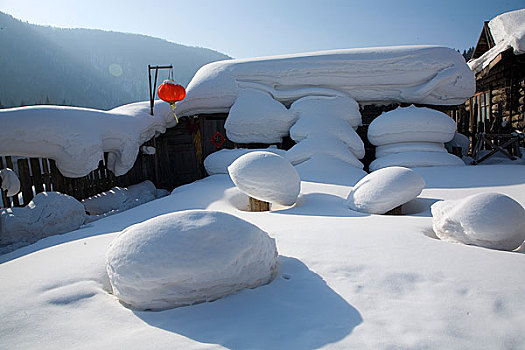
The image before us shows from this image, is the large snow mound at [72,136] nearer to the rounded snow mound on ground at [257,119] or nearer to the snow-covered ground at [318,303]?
the rounded snow mound on ground at [257,119]

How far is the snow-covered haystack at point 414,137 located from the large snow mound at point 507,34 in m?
3.49

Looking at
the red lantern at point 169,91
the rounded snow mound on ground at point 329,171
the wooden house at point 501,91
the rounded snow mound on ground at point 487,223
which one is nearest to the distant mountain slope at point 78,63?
the red lantern at point 169,91

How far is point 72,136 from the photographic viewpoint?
4.99 meters

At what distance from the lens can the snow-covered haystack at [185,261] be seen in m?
1.67

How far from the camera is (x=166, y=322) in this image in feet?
4.99

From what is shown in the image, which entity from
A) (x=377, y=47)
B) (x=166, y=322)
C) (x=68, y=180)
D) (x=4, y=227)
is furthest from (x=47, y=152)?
(x=377, y=47)

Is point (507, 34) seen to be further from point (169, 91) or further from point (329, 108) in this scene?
point (169, 91)

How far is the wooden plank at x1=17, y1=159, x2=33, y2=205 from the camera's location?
4.66 meters

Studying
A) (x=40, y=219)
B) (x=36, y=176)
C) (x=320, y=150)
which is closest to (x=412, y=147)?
(x=320, y=150)

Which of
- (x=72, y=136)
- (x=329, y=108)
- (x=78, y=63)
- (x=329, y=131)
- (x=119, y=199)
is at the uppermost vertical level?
(x=78, y=63)

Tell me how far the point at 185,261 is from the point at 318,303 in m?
0.75

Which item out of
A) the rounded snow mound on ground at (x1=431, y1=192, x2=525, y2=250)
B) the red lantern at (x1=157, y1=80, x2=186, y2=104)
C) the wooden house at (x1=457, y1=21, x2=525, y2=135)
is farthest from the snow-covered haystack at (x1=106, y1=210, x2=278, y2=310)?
the wooden house at (x1=457, y1=21, x2=525, y2=135)

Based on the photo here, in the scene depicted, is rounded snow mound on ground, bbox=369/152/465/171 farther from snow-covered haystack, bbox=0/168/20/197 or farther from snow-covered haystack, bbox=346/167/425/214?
snow-covered haystack, bbox=0/168/20/197

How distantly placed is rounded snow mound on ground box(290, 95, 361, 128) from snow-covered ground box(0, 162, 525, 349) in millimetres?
4805
